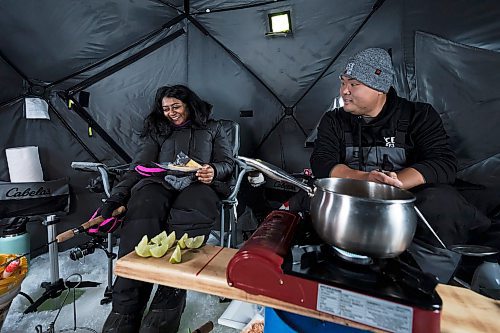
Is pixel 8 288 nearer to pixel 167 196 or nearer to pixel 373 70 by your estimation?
pixel 167 196

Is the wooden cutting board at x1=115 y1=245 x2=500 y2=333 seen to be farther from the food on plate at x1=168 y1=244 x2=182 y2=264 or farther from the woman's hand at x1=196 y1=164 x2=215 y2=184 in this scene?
the woman's hand at x1=196 y1=164 x2=215 y2=184

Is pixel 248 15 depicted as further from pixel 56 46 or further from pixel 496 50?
pixel 496 50

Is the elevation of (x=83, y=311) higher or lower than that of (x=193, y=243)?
lower

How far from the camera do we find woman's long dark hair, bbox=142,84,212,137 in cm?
188

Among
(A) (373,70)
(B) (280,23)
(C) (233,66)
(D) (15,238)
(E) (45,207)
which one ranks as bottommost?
(D) (15,238)

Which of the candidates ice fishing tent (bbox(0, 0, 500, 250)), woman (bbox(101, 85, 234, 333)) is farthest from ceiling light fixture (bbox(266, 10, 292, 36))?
woman (bbox(101, 85, 234, 333))

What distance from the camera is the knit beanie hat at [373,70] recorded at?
51.5 inches

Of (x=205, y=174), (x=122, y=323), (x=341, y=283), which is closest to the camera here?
(x=341, y=283)

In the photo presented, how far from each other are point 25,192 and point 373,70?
217cm

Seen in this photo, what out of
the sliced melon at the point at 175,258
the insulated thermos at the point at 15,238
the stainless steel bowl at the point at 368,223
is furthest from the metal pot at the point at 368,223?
the insulated thermos at the point at 15,238

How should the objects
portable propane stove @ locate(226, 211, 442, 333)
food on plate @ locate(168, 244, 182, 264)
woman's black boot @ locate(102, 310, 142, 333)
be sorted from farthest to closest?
1. woman's black boot @ locate(102, 310, 142, 333)
2. food on plate @ locate(168, 244, 182, 264)
3. portable propane stove @ locate(226, 211, 442, 333)

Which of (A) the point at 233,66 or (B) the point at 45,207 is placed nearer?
(B) the point at 45,207

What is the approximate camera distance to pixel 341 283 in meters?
0.53

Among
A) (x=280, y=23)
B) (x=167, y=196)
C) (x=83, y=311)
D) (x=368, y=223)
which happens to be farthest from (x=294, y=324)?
(x=280, y=23)
